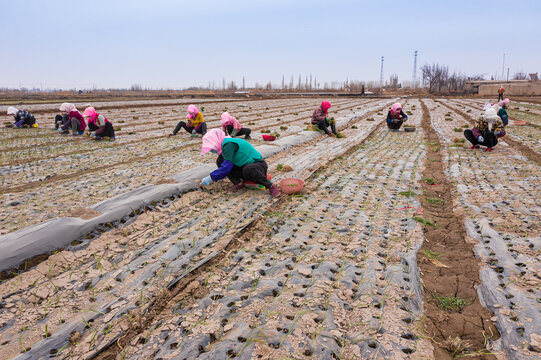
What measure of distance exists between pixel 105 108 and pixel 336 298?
2344cm

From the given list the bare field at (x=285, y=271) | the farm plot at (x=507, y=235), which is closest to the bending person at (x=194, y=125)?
the bare field at (x=285, y=271)

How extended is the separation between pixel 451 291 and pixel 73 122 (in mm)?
12369

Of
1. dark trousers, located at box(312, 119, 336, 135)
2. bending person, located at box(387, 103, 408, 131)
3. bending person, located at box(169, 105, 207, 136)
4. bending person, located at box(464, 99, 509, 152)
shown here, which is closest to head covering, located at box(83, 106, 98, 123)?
bending person, located at box(169, 105, 207, 136)

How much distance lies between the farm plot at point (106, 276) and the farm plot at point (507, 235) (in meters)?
2.94

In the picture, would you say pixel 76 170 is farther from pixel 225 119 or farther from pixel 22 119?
pixel 22 119

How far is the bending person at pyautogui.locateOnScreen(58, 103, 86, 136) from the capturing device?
36.8ft

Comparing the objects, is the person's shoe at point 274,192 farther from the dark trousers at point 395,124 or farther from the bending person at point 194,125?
the dark trousers at point 395,124

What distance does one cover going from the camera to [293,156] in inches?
349

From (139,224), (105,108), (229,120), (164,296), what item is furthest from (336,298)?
(105,108)

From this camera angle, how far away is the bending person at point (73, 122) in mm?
11219

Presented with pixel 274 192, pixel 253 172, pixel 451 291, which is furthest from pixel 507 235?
pixel 253 172

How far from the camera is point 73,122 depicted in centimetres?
1127

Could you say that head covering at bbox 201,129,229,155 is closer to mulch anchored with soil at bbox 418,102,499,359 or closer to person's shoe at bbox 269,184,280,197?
person's shoe at bbox 269,184,280,197

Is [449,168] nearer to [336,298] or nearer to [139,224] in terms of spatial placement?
[336,298]
